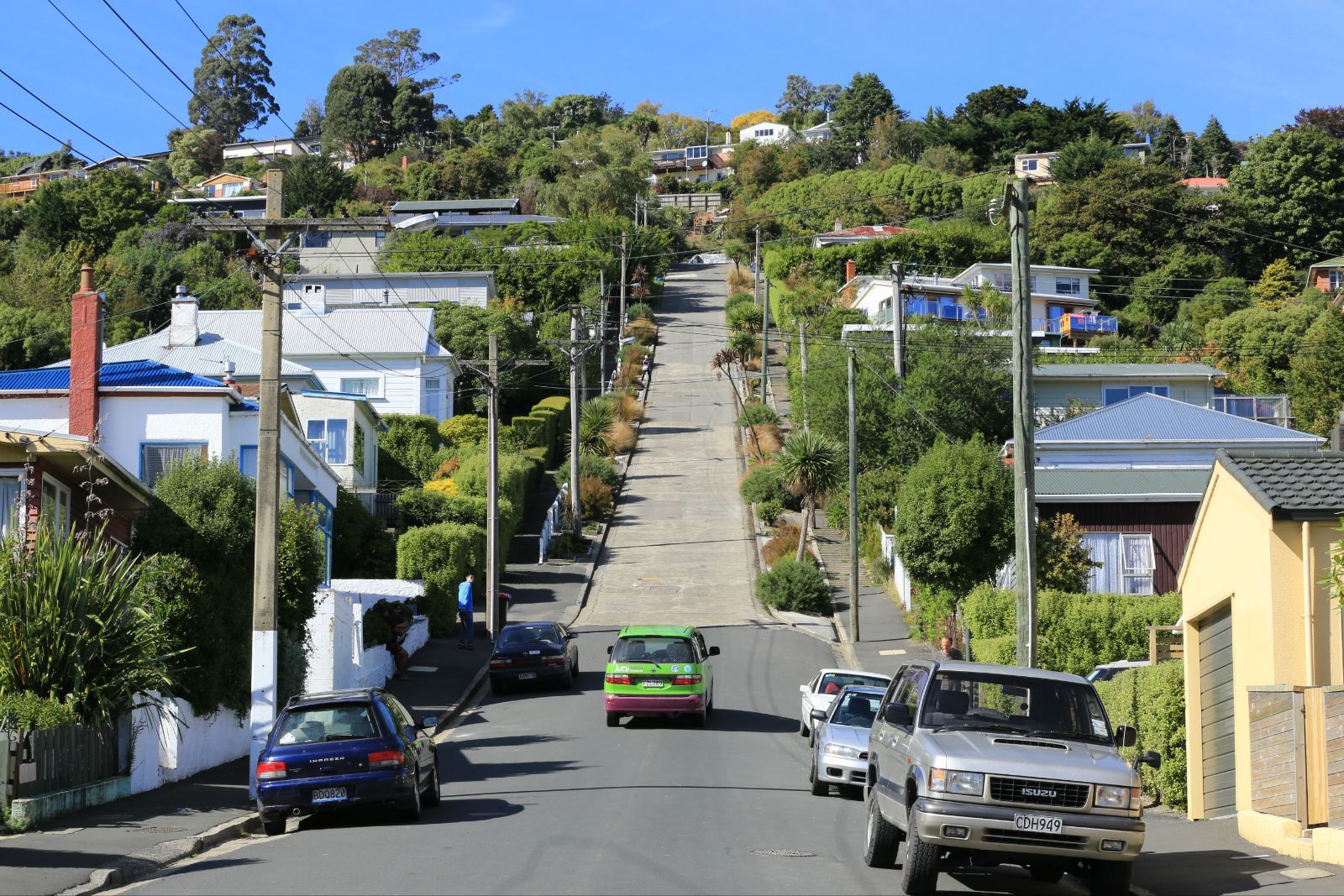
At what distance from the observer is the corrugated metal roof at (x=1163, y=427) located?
146ft

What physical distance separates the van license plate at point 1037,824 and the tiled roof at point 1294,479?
223 inches

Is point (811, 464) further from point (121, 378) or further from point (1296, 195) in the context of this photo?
point (1296, 195)

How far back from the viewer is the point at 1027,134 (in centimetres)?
13312

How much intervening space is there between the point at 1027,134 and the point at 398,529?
9845 centimetres

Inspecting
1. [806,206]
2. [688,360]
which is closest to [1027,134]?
[806,206]

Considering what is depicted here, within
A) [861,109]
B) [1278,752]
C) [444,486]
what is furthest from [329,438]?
[861,109]

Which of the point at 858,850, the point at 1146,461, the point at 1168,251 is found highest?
the point at 1168,251

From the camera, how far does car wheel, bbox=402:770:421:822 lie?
53.5ft

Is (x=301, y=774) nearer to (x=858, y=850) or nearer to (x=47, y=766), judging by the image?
(x=47, y=766)

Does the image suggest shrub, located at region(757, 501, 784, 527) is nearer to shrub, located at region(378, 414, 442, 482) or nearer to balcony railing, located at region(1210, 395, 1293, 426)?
shrub, located at region(378, 414, 442, 482)

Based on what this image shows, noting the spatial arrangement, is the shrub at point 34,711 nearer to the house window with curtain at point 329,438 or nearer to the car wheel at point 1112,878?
the car wheel at point 1112,878

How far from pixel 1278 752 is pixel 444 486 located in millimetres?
42497

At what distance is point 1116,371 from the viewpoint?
58.5 m

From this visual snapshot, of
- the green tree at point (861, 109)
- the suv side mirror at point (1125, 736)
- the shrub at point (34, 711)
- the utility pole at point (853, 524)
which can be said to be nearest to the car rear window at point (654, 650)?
the shrub at point (34, 711)
